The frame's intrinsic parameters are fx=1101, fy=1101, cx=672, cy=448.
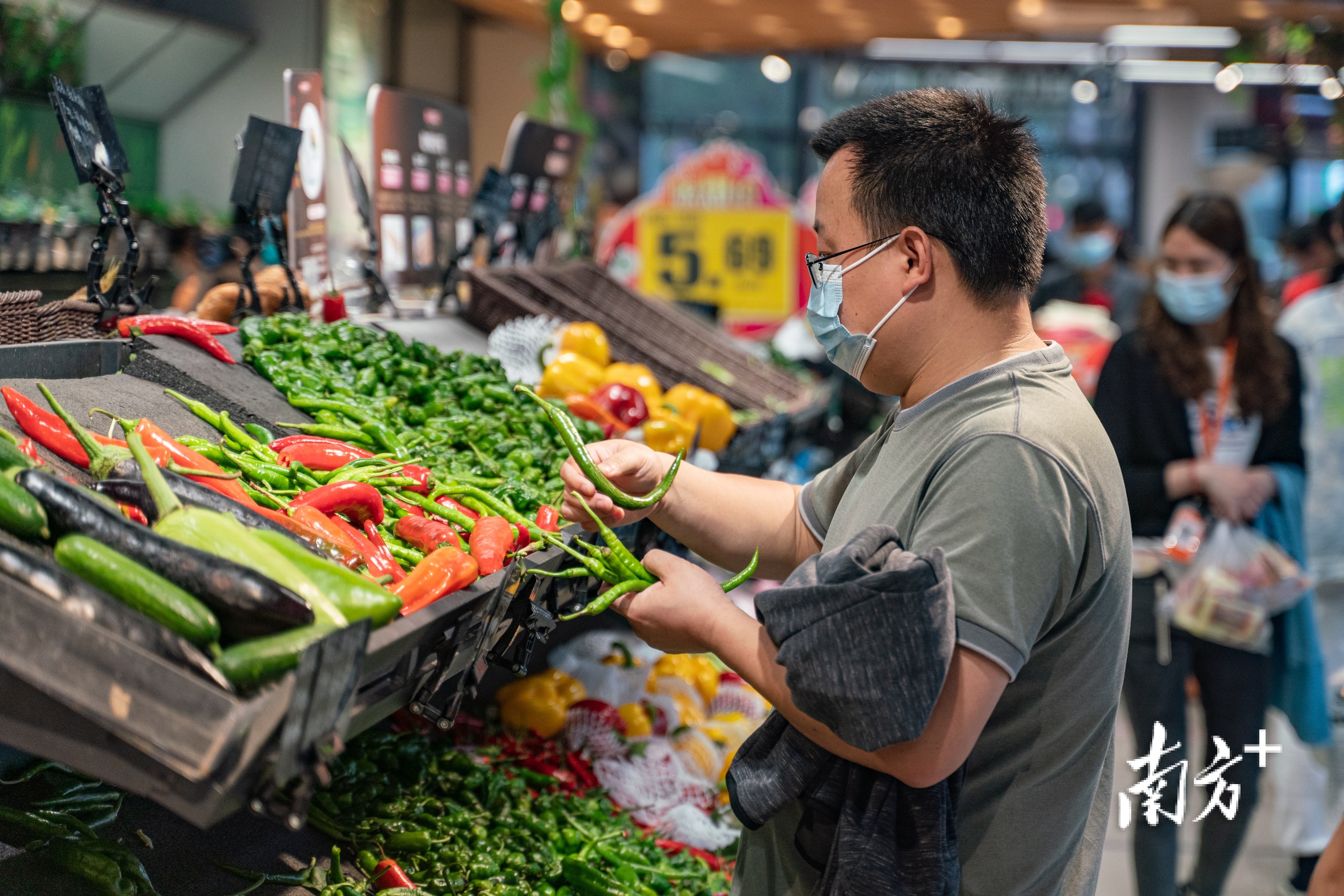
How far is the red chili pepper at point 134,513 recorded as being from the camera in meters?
1.49

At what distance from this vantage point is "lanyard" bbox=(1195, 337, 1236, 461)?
11.3 feet

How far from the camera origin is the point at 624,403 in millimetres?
3133

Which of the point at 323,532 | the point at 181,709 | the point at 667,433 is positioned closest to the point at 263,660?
the point at 181,709

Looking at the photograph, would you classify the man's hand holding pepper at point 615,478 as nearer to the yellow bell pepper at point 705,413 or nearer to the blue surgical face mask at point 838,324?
the blue surgical face mask at point 838,324

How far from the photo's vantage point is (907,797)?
4.90 ft

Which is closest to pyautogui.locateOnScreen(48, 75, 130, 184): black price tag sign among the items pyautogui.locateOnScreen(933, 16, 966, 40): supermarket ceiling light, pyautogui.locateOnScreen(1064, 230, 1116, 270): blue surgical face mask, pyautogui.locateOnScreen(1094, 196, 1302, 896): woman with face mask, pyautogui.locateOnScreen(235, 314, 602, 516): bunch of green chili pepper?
pyautogui.locateOnScreen(235, 314, 602, 516): bunch of green chili pepper

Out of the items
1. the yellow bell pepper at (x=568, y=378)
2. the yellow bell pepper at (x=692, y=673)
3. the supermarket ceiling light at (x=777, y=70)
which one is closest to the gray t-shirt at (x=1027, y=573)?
the yellow bell pepper at (x=568, y=378)

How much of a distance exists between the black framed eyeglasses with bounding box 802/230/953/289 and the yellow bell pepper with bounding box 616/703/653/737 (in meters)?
1.68

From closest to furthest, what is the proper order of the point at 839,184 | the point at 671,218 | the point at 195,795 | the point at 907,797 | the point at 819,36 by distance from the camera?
the point at 195,795 < the point at 907,797 < the point at 839,184 < the point at 671,218 < the point at 819,36

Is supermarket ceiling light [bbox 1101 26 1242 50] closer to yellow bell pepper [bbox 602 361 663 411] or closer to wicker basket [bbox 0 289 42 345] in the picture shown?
yellow bell pepper [bbox 602 361 663 411]

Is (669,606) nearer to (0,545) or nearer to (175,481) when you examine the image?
(175,481)

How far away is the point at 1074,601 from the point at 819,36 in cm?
1027

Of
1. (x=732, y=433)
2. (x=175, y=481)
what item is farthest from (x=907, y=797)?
(x=732, y=433)

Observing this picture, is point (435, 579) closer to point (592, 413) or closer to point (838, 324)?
point (838, 324)
